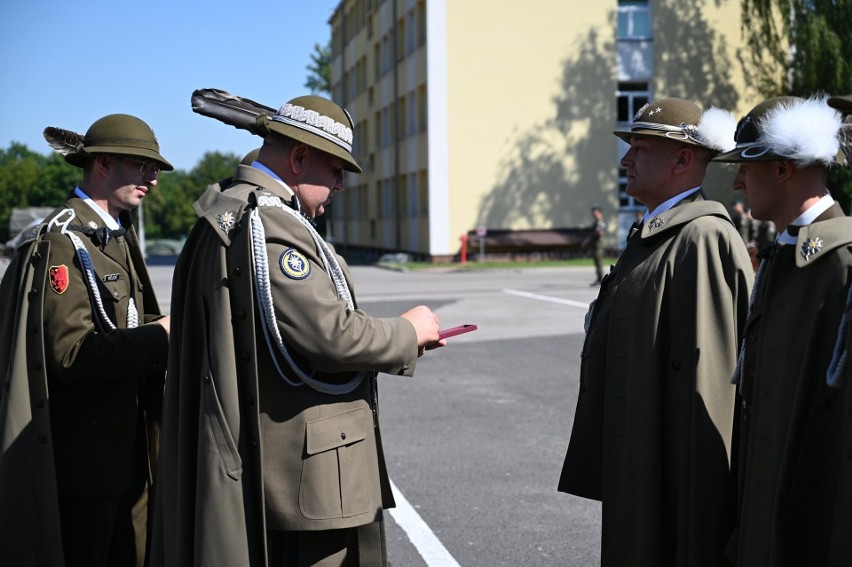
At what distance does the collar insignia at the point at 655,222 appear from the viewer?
12.2 feet

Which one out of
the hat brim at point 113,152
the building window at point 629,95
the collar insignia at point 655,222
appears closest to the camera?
the collar insignia at point 655,222

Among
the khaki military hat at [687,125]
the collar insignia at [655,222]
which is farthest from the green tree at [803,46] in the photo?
the collar insignia at [655,222]

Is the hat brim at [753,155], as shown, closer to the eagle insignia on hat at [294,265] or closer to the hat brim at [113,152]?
the eagle insignia on hat at [294,265]

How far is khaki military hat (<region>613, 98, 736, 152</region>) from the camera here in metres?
3.78

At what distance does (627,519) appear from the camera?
362cm

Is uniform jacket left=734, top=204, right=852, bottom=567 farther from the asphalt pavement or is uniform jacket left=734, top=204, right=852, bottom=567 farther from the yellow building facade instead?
the yellow building facade

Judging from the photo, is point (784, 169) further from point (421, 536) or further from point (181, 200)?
point (181, 200)

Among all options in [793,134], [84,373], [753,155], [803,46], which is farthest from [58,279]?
[803,46]

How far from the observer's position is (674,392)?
3537 mm

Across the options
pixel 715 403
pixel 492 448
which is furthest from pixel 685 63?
pixel 715 403

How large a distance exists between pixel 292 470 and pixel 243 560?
0.31 m

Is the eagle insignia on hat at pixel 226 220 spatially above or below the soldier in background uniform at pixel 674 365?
above

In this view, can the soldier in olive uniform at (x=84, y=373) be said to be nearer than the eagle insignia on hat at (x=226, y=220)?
No

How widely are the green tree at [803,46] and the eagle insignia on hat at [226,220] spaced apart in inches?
1155
